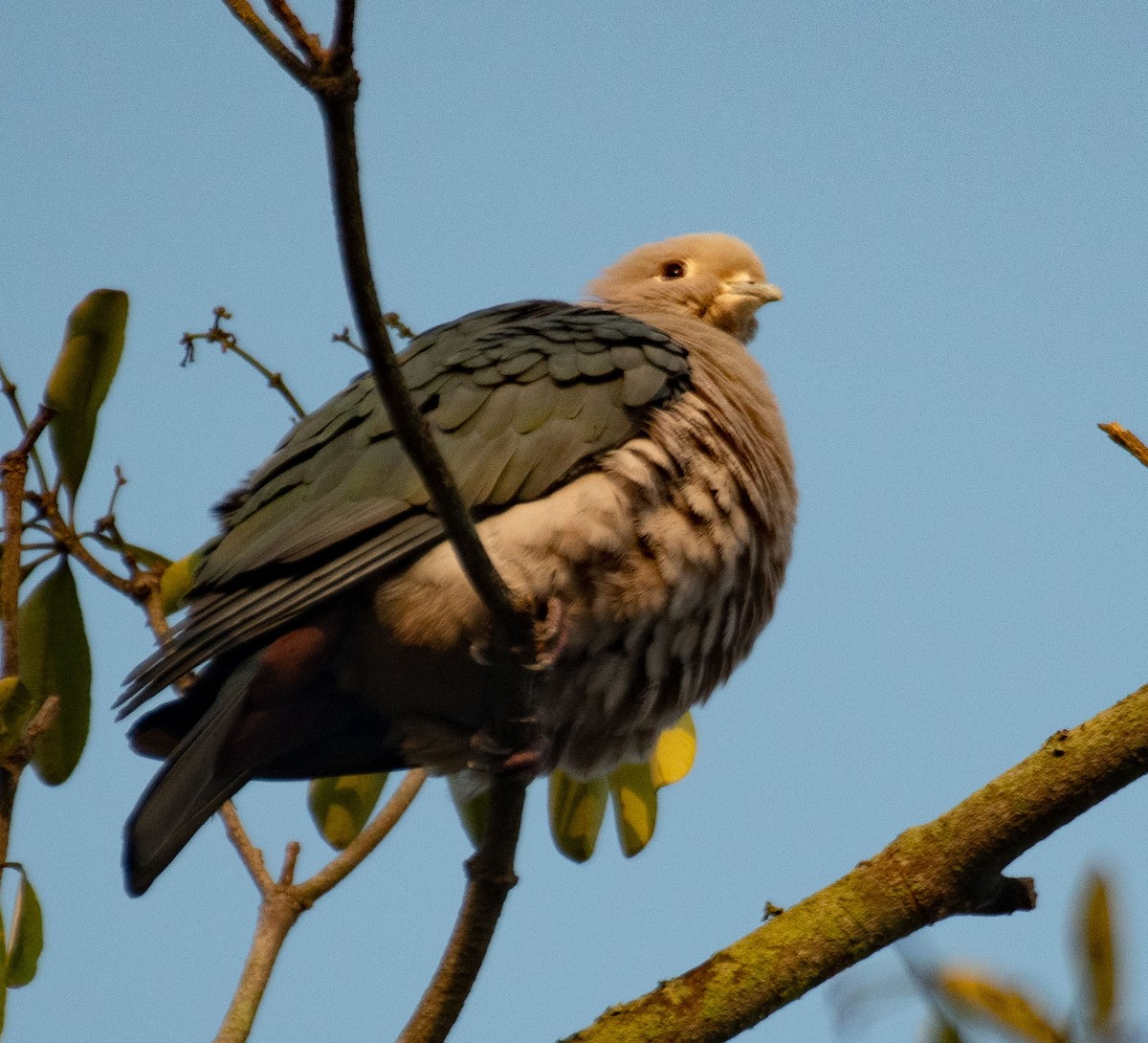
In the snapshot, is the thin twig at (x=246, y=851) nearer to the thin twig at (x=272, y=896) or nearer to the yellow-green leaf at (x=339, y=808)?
the thin twig at (x=272, y=896)

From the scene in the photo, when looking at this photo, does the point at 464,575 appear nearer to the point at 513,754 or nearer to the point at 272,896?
the point at 513,754

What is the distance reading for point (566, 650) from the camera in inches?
148

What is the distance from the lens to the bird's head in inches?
208

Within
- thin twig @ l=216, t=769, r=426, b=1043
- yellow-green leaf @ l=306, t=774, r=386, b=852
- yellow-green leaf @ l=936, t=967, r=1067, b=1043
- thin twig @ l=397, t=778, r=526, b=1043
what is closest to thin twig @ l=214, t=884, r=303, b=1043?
thin twig @ l=216, t=769, r=426, b=1043

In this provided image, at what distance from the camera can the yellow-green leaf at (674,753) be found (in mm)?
4297

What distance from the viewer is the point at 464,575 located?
3.54 meters

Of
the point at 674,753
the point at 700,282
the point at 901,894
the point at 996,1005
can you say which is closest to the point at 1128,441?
the point at 901,894

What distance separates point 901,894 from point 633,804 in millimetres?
1366

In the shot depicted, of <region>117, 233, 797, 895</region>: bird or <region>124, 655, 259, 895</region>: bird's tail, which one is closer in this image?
<region>124, 655, 259, 895</region>: bird's tail

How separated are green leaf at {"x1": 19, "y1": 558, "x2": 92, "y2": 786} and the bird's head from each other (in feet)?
7.28

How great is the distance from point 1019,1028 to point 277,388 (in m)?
3.29

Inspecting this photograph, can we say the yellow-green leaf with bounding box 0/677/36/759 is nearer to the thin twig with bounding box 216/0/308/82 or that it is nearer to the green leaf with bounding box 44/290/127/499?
the green leaf with bounding box 44/290/127/499

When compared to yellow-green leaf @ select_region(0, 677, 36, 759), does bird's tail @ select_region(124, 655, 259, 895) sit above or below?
below

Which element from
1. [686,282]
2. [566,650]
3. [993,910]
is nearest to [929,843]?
[993,910]
